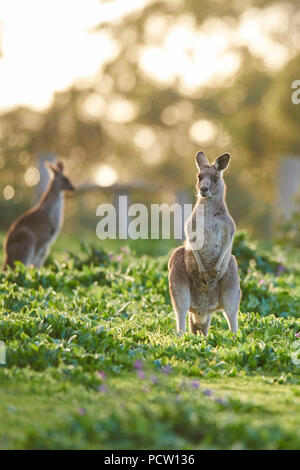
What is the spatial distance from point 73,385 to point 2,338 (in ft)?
3.56

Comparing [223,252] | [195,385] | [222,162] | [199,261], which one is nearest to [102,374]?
[195,385]

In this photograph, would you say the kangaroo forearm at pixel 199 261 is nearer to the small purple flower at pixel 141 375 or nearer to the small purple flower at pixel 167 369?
the small purple flower at pixel 167 369

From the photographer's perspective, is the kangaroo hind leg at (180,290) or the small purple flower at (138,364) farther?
the kangaroo hind leg at (180,290)

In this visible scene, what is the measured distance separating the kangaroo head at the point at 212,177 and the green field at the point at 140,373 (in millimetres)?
1145

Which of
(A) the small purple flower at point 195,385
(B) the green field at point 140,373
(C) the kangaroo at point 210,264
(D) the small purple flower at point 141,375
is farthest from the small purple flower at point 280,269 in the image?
(A) the small purple flower at point 195,385

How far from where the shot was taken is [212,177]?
552cm

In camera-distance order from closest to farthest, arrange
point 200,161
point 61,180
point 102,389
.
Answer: point 102,389
point 200,161
point 61,180

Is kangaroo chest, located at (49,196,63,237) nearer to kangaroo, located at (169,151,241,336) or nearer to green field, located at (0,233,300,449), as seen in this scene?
green field, located at (0,233,300,449)

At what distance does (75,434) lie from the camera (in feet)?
11.3

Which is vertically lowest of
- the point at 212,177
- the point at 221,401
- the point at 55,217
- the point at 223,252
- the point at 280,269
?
the point at 221,401

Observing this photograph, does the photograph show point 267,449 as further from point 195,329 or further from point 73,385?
point 195,329

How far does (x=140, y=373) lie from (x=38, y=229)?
5.73 meters

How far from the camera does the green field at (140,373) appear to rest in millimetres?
3467

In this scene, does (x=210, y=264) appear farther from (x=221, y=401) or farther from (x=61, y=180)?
(x=61, y=180)
